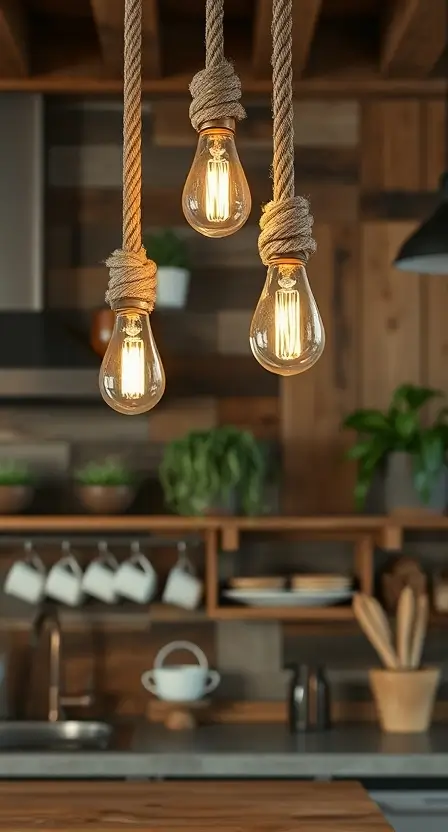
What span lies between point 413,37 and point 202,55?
75 cm

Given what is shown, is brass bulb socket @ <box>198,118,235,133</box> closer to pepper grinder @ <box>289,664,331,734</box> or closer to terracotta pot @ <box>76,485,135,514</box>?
terracotta pot @ <box>76,485,135,514</box>

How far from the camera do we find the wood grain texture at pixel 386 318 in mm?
4094

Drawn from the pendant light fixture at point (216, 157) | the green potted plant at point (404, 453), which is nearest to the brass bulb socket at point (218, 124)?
the pendant light fixture at point (216, 157)

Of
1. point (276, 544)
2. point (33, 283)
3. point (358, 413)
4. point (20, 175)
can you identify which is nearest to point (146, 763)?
point (276, 544)

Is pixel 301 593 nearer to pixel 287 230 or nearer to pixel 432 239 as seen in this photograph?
pixel 432 239

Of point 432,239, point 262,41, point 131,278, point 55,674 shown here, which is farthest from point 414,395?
point 131,278

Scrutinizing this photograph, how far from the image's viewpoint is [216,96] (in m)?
1.64

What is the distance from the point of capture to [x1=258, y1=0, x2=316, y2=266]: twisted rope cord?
1.59 m

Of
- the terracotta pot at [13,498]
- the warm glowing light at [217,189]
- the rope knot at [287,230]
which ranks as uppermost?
the warm glowing light at [217,189]

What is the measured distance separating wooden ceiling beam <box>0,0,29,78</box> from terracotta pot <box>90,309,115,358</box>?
786 mm

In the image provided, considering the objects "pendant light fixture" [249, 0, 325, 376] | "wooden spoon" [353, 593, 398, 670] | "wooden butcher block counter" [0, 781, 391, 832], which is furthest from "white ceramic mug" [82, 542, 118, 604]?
"pendant light fixture" [249, 0, 325, 376]

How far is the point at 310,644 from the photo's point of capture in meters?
4.04

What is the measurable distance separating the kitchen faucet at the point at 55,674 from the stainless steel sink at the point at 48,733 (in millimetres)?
47

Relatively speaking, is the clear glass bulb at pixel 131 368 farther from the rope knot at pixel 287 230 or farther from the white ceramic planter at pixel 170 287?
the white ceramic planter at pixel 170 287
